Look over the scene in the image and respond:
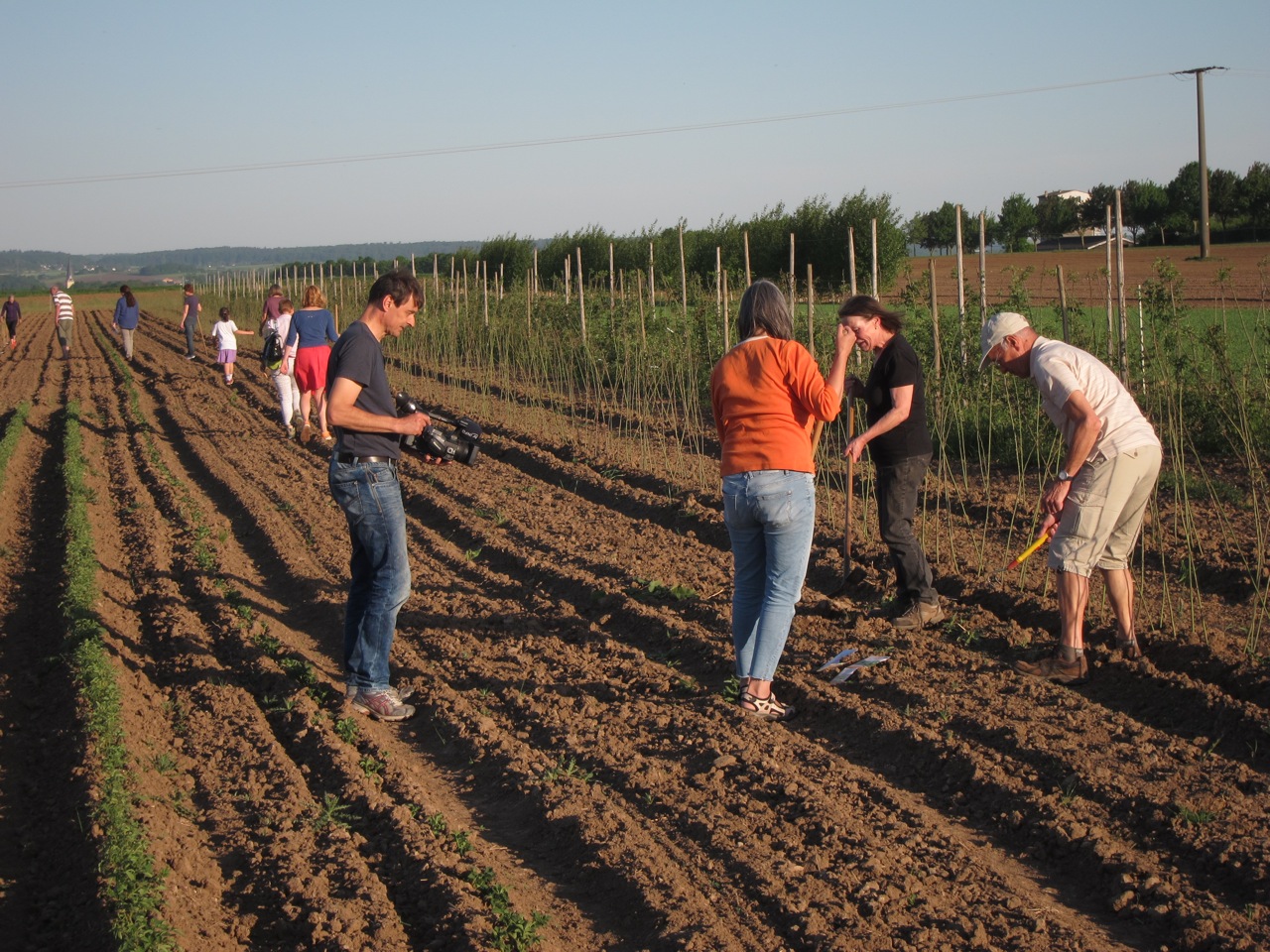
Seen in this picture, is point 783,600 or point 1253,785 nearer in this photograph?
point 1253,785

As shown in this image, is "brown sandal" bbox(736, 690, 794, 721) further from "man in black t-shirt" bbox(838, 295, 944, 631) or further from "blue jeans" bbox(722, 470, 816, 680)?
"man in black t-shirt" bbox(838, 295, 944, 631)

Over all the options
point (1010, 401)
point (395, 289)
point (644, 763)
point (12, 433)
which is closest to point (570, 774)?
point (644, 763)

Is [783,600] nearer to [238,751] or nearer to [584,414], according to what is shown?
[238,751]

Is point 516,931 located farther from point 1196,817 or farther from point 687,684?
point 1196,817

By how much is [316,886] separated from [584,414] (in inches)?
437

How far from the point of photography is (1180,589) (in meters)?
6.44

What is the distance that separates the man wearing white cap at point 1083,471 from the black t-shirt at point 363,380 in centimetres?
271

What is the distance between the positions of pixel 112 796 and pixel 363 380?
1.89 meters

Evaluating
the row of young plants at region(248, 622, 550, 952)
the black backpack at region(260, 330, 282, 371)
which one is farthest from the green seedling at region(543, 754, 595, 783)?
the black backpack at region(260, 330, 282, 371)

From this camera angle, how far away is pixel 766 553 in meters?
4.80

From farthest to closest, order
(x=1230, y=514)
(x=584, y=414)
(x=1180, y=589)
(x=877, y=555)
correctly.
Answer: (x=584, y=414), (x=1230, y=514), (x=877, y=555), (x=1180, y=589)

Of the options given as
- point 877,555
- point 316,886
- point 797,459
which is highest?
point 797,459

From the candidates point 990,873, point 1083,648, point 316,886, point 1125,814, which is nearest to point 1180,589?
point 1083,648

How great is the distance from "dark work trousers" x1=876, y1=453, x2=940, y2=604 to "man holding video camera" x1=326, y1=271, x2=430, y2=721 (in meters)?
2.37
